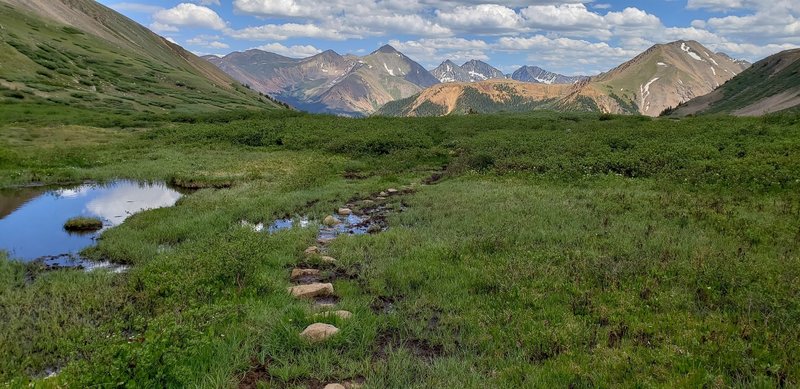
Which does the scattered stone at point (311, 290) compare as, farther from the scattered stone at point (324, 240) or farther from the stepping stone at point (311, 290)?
the scattered stone at point (324, 240)

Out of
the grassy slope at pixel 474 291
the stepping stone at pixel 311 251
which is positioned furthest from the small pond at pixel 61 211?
the stepping stone at pixel 311 251

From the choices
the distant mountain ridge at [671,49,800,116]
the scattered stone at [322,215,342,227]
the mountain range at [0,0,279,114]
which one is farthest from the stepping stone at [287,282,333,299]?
the distant mountain ridge at [671,49,800,116]

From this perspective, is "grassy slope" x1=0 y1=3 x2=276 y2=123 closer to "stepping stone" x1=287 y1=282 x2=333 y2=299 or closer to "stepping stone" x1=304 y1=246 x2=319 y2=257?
"stepping stone" x1=304 y1=246 x2=319 y2=257

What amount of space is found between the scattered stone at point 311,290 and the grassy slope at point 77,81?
56.2m

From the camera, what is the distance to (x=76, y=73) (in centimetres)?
8775

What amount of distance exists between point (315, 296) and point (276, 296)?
0.92 metres

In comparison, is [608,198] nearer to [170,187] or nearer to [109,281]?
[109,281]

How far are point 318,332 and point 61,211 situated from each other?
58.1ft

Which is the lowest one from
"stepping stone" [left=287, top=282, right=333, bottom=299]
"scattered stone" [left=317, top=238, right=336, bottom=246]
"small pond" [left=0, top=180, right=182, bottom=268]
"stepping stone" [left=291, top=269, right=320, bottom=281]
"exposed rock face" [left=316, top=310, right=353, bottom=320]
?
"small pond" [left=0, top=180, right=182, bottom=268]

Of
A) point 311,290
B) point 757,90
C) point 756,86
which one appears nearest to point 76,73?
point 311,290

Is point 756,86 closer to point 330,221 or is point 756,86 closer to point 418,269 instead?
point 330,221

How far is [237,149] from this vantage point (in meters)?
39.7

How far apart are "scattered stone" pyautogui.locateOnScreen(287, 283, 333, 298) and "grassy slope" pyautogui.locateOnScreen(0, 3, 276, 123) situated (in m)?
56.2

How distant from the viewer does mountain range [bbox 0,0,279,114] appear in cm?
7081
